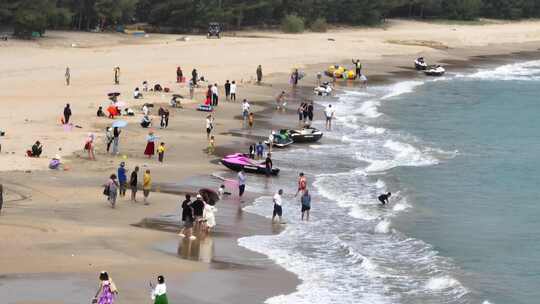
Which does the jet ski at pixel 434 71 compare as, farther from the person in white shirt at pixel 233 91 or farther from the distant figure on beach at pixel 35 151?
the distant figure on beach at pixel 35 151

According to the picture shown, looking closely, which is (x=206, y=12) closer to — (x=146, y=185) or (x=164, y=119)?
(x=164, y=119)

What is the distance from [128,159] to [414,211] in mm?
10957

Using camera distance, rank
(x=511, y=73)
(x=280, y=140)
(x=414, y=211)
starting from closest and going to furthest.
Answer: (x=414, y=211) < (x=280, y=140) < (x=511, y=73)

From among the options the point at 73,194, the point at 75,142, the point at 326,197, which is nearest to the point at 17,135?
the point at 75,142

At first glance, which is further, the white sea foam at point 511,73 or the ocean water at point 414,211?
the white sea foam at point 511,73

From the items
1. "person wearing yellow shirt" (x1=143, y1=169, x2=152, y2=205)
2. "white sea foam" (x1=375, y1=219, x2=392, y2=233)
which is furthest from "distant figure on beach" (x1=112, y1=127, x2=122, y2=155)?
"white sea foam" (x1=375, y1=219, x2=392, y2=233)

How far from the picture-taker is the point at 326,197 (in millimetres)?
36156

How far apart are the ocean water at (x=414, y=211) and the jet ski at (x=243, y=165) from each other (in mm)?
989

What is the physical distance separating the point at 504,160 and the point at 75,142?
65.7 ft

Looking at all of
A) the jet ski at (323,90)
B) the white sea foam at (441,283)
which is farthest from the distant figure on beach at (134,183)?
the jet ski at (323,90)

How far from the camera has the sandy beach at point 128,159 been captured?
A: 23922mm

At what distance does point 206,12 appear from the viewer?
3959 inches

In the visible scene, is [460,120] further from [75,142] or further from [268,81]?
[75,142]

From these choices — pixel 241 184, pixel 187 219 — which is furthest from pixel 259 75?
pixel 187 219
